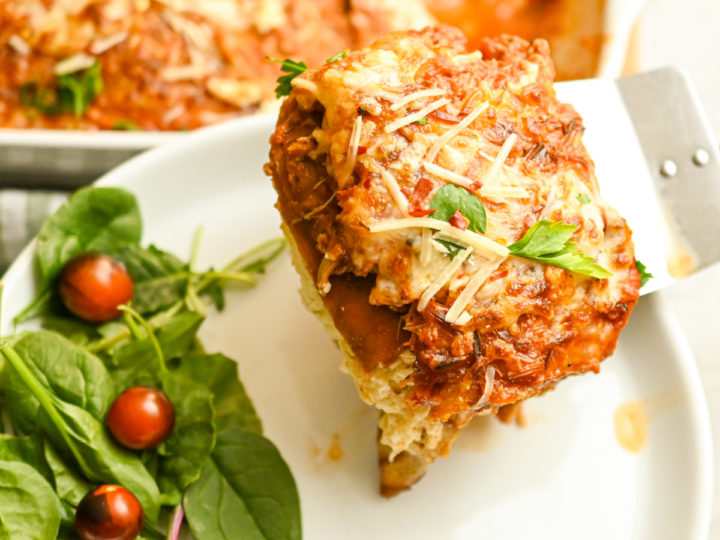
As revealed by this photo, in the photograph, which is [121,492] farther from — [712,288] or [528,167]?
[712,288]

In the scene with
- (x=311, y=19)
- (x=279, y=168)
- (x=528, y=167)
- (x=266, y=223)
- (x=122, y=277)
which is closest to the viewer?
(x=528, y=167)

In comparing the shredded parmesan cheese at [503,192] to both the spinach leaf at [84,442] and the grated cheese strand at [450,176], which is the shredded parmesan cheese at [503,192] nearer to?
the grated cheese strand at [450,176]

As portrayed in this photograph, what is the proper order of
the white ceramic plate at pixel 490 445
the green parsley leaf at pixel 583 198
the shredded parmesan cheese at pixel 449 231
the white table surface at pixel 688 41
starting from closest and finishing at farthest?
the shredded parmesan cheese at pixel 449 231 < the green parsley leaf at pixel 583 198 < the white ceramic plate at pixel 490 445 < the white table surface at pixel 688 41

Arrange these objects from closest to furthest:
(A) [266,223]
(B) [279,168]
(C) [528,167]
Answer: (C) [528,167] < (B) [279,168] < (A) [266,223]

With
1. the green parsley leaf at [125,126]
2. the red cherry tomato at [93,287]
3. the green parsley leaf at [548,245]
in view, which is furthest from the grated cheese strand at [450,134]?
the green parsley leaf at [125,126]

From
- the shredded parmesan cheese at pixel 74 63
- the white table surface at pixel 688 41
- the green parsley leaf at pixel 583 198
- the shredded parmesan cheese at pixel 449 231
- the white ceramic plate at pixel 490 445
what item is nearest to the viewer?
the shredded parmesan cheese at pixel 449 231

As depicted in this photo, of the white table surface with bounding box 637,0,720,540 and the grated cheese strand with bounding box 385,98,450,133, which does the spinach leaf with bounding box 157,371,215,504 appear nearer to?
the grated cheese strand with bounding box 385,98,450,133

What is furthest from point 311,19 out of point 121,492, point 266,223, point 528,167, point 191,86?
point 121,492

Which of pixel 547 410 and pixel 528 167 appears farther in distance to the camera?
pixel 547 410
